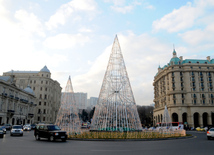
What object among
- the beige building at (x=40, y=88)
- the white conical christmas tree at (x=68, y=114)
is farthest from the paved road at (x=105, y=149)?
the beige building at (x=40, y=88)

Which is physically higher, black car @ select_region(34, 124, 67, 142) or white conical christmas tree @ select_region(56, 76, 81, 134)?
white conical christmas tree @ select_region(56, 76, 81, 134)

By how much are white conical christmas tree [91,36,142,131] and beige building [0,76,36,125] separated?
41.5 m

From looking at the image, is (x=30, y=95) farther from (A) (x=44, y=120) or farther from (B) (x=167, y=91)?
(B) (x=167, y=91)

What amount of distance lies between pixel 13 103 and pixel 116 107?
165ft

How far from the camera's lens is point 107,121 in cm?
2136

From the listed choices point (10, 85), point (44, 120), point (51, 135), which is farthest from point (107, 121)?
point (44, 120)

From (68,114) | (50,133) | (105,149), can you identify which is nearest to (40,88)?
(68,114)

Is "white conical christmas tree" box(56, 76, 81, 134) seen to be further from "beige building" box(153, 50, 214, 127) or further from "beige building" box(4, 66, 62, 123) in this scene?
"beige building" box(4, 66, 62, 123)

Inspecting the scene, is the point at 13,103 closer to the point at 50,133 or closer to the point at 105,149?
the point at 50,133

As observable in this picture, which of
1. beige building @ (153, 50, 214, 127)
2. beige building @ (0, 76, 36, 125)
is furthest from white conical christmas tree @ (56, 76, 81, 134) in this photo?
beige building @ (153, 50, 214, 127)

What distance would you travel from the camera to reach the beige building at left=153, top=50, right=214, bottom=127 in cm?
7062

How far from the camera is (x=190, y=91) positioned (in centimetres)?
7256

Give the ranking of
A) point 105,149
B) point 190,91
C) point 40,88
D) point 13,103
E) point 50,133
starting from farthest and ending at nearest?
point 40,88
point 190,91
point 13,103
point 50,133
point 105,149

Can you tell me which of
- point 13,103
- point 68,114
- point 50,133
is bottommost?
point 50,133
